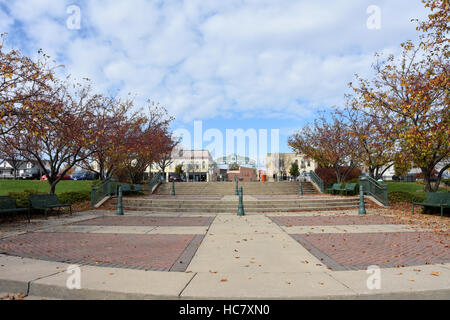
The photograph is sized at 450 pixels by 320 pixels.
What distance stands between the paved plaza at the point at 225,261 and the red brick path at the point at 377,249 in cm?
2

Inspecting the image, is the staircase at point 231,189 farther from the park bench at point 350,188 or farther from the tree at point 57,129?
the tree at point 57,129

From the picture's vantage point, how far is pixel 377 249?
6.12 meters

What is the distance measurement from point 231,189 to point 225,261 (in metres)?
20.4

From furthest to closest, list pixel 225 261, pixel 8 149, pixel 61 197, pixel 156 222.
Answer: pixel 8 149 < pixel 61 197 < pixel 156 222 < pixel 225 261

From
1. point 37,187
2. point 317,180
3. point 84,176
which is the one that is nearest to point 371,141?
point 317,180

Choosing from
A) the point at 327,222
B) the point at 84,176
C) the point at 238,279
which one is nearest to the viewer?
the point at 238,279

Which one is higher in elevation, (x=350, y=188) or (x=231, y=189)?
(x=350, y=188)

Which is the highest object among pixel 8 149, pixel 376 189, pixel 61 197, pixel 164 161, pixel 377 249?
pixel 164 161

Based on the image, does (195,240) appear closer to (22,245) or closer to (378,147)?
(22,245)

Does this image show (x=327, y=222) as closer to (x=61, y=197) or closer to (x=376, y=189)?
(x=376, y=189)

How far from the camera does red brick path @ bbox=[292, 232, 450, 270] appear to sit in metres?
5.18

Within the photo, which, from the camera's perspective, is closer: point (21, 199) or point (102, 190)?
point (21, 199)

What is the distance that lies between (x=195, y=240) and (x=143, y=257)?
1894mm
